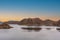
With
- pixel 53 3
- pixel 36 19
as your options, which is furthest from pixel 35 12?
pixel 53 3

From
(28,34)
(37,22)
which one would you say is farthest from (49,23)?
(28,34)

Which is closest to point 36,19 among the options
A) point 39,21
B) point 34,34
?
point 39,21

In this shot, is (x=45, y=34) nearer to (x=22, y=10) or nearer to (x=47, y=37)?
(x=47, y=37)

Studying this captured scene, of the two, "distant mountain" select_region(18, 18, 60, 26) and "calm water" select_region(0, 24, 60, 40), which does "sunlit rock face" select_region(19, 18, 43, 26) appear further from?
"calm water" select_region(0, 24, 60, 40)

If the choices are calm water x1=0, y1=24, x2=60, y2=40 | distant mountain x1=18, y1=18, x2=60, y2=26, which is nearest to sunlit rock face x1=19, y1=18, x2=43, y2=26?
distant mountain x1=18, y1=18, x2=60, y2=26

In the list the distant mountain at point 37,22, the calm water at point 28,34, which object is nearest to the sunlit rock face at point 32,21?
the distant mountain at point 37,22

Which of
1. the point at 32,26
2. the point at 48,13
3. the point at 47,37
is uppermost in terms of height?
the point at 48,13

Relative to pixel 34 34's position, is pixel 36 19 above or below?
above

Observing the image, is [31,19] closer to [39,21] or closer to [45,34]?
[39,21]
